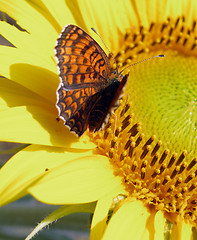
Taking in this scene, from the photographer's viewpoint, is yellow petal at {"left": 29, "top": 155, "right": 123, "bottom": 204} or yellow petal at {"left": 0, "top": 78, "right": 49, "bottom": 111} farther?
yellow petal at {"left": 0, "top": 78, "right": 49, "bottom": 111}

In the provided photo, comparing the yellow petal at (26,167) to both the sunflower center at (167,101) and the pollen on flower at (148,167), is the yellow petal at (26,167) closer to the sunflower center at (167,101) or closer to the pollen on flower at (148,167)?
the pollen on flower at (148,167)

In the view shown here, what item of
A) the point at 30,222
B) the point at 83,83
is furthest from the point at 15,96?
the point at 30,222

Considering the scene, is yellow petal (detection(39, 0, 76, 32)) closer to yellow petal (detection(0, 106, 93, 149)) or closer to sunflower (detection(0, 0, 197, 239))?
sunflower (detection(0, 0, 197, 239))

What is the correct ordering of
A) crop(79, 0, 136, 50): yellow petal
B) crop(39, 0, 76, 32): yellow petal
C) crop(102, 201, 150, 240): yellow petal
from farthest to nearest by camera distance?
crop(79, 0, 136, 50): yellow petal, crop(39, 0, 76, 32): yellow petal, crop(102, 201, 150, 240): yellow petal

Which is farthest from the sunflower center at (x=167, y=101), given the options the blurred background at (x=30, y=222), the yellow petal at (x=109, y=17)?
the blurred background at (x=30, y=222)

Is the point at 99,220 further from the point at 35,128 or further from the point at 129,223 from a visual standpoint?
the point at 35,128

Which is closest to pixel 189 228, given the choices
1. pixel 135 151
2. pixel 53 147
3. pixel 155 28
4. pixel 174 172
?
pixel 174 172

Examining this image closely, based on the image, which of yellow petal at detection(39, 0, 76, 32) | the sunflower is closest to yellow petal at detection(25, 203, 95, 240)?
the sunflower
